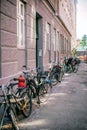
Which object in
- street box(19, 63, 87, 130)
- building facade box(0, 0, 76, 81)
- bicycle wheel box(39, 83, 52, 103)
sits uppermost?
building facade box(0, 0, 76, 81)

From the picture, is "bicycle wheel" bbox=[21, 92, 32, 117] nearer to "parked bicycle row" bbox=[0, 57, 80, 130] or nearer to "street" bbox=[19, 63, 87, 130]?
"parked bicycle row" bbox=[0, 57, 80, 130]

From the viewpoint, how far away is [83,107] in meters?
9.12

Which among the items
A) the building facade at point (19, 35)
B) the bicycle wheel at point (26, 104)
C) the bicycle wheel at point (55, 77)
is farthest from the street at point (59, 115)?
the bicycle wheel at point (55, 77)

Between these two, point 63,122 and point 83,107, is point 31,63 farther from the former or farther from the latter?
point 63,122

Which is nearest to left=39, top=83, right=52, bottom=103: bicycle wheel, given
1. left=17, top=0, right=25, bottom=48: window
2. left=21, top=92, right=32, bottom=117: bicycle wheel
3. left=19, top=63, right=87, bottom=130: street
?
left=19, top=63, right=87, bottom=130: street

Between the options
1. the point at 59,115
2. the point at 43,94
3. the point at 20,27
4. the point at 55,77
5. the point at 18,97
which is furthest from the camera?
the point at 55,77

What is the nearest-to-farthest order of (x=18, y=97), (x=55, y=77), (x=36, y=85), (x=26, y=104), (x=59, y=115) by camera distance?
(x=18, y=97)
(x=26, y=104)
(x=59, y=115)
(x=36, y=85)
(x=55, y=77)

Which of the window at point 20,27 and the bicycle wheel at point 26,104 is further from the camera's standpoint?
the window at point 20,27

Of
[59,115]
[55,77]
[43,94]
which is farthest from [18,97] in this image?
[55,77]

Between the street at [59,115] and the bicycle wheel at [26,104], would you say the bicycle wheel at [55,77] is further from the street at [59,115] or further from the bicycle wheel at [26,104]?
the bicycle wheel at [26,104]

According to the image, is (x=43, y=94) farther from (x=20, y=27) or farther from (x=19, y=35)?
(x=20, y=27)

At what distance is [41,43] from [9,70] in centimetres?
814

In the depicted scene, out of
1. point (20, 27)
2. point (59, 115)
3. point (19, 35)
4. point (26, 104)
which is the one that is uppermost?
point (20, 27)

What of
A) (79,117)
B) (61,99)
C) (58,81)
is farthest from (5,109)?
(58,81)
